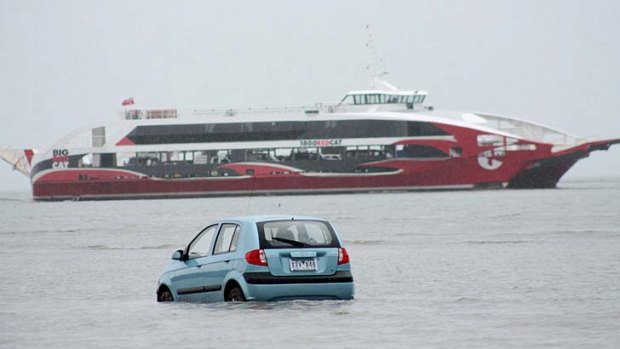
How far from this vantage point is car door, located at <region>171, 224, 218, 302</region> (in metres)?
18.6

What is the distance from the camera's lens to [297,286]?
17828 millimetres

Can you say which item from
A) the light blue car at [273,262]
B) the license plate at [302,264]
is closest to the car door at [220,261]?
the light blue car at [273,262]

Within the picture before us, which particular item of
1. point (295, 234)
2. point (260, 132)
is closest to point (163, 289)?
point (295, 234)

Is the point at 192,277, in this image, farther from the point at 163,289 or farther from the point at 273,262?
the point at 273,262

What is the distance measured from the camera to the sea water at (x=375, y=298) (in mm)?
15344

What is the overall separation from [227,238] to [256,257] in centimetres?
95

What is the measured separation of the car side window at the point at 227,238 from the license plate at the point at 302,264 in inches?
31.6

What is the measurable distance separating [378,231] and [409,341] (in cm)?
3267

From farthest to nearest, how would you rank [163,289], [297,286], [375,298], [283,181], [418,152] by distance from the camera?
[283,181], [418,152], [375,298], [163,289], [297,286]

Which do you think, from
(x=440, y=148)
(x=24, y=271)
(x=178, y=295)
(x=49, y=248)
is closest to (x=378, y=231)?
(x=49, y=248)

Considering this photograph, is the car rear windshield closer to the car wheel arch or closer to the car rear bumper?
the car rear bumper

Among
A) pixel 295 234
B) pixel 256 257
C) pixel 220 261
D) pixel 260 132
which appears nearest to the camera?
pixel 256 257

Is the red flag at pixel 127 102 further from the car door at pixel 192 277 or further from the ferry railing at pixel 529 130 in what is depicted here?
the car door at pixel 192 277

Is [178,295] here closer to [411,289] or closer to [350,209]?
[411,289]
